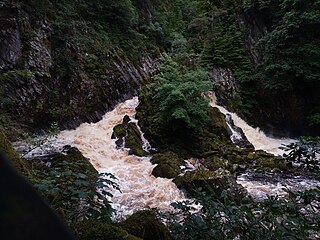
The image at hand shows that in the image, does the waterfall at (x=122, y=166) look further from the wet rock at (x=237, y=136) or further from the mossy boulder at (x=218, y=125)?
the wet rock at (x=237, y=136)

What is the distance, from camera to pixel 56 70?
1053cm

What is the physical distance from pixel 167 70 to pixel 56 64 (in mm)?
4093

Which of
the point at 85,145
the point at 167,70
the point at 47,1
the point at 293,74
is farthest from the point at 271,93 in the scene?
the point at 47,1

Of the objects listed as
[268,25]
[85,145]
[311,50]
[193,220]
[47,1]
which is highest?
[47,1]

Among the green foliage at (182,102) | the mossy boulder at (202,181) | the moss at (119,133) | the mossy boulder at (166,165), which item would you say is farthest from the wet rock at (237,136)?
the mossy boulder at (202,181)

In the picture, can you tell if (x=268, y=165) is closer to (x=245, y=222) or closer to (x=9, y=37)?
(x=245, y=222)

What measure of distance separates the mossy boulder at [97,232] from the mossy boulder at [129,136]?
713 centimetres

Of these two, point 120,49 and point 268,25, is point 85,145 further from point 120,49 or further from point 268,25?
point 268,25

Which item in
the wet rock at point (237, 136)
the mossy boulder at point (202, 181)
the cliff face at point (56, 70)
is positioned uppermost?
the cliff face at point (56, 70)

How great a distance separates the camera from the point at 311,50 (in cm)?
1305

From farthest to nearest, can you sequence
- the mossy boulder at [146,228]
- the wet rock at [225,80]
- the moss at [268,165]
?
the wet rock at [225,80]
the moss at [268,165]
the mossy boulder at [146,228]

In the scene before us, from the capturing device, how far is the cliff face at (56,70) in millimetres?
9055

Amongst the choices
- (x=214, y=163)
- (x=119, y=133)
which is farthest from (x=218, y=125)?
(x=119, y=133)

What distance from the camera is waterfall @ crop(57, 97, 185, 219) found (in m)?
6.52
